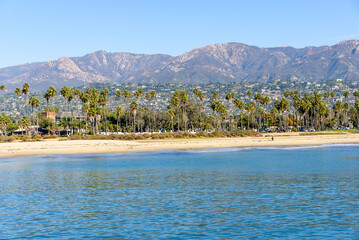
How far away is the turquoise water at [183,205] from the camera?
18.7 meters

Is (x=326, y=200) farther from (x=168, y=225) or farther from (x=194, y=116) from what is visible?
(x=194, y=116)

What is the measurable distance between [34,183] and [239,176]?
18.3 m

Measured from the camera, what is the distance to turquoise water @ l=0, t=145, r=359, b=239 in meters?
18.7

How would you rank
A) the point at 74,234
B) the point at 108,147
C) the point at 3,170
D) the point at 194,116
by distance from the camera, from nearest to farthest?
1. the point at 74,234
2. the point at 3,170
3. the point at 108,147
4. the point at 194,116

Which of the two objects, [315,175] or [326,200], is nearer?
[326,200]

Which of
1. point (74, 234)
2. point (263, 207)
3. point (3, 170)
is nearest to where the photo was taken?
point (74, 234)

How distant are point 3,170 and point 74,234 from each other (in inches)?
1245

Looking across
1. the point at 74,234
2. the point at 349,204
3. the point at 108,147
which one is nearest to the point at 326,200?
the point at 349,204

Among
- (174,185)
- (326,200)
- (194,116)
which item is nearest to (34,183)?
(174,185)

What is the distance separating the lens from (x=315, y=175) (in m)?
37.5

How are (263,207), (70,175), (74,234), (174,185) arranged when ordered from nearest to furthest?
(74,234) < (263,207) < (174,185) < (70,175)

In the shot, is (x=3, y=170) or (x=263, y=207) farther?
(x=3, y=170)

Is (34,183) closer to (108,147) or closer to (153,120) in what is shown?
(108,147)

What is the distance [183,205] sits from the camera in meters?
24.3
